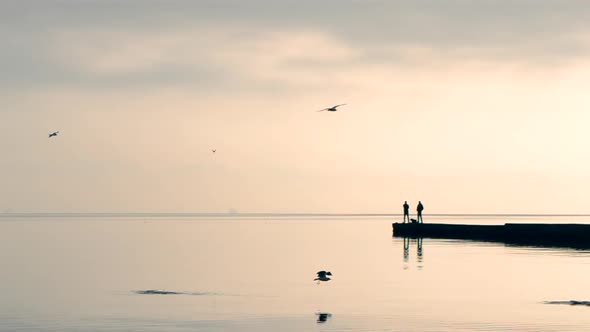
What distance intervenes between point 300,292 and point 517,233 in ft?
158

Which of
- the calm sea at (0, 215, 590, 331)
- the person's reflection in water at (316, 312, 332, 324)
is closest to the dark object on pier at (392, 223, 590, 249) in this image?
the calm sea at (0, 215, 590, 331)

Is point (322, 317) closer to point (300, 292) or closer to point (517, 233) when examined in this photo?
point (300, 292)

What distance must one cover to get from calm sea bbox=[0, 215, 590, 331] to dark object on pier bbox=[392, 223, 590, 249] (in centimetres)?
969

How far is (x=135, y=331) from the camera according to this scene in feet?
111

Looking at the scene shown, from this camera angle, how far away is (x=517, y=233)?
9119 centimetres

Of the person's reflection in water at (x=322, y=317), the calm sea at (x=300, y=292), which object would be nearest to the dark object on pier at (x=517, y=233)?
the calm sea at (x=300, y=292)

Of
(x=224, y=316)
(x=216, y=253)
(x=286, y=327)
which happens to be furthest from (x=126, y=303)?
(x=216, y=253)

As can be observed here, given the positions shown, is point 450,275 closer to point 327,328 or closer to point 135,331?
point 327,328

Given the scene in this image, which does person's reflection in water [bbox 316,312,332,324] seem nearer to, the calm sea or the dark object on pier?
the calm sea

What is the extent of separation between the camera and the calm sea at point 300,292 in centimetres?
3600

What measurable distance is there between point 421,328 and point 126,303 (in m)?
12.7

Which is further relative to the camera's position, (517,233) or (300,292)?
(517,233)

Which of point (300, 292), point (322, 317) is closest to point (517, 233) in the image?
point (300, 292)

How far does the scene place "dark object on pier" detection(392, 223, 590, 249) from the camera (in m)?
84.4
